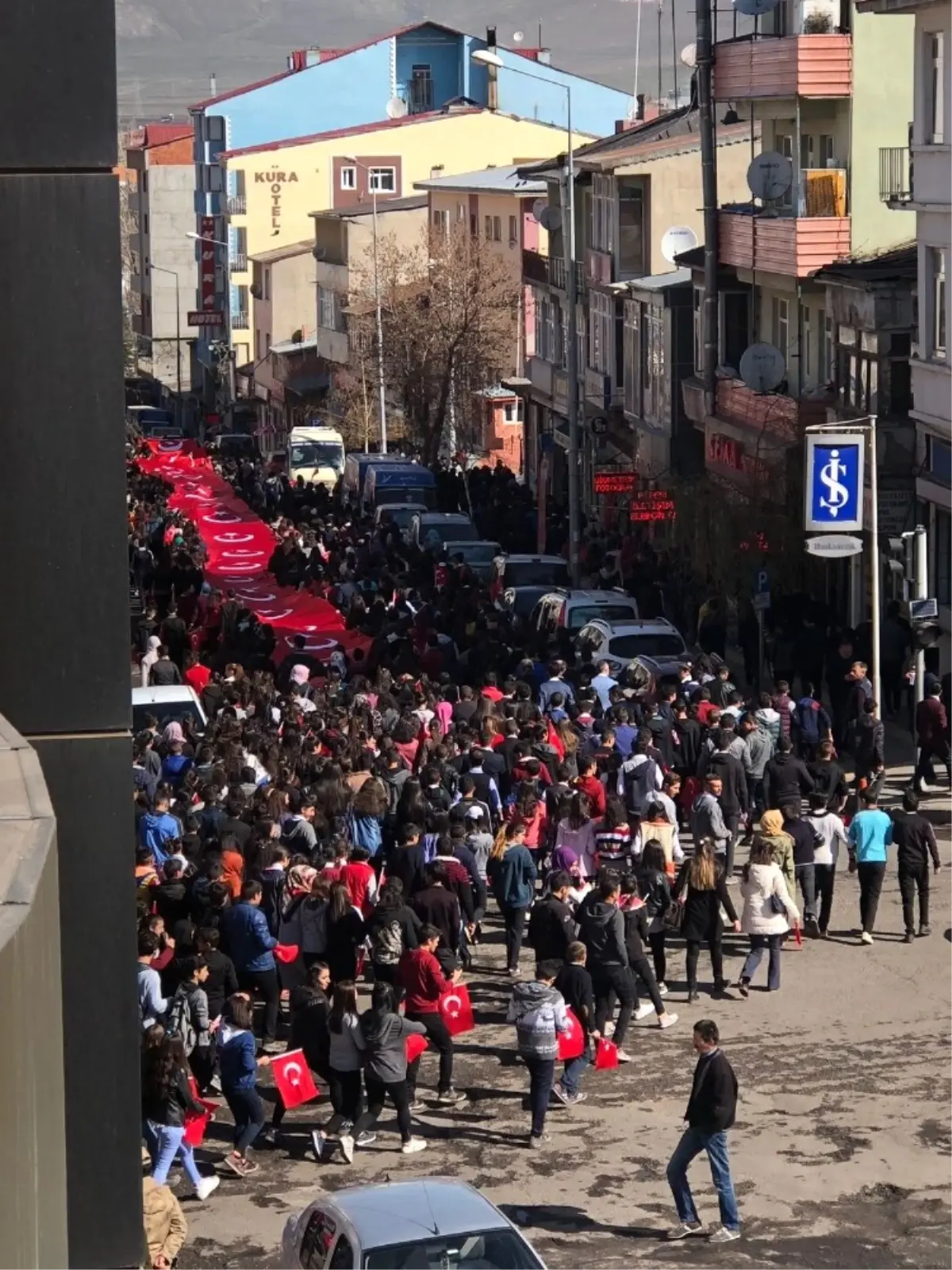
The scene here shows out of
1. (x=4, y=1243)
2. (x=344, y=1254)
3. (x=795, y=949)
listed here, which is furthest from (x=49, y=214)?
(x=795, y=949)

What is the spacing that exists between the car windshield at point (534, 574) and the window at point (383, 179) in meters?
55.8

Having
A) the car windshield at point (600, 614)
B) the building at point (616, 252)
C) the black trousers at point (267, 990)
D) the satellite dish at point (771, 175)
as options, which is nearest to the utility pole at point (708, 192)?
the building at point (616, 252)

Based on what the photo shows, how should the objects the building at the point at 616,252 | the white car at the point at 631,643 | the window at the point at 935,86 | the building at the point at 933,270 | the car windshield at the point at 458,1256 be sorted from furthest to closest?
the building at the point at 616,252 → the window at the point at 935,86 → the building at the point at 933,270 → the white car at the point at 631,643 → the car windshield at the point at 458,1256

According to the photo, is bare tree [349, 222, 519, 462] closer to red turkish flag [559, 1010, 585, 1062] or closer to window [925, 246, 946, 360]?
window [925, 246, 946, 360]

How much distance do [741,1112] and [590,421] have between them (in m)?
39.9

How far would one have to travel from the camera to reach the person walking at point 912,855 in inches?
753

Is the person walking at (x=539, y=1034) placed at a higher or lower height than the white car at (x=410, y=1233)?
lower

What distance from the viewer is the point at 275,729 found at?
23.9 metres

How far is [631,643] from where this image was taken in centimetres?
2984

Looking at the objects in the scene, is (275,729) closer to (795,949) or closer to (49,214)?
(795,949)

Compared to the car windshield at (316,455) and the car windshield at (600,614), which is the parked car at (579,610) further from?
the car windshield at (316,455)

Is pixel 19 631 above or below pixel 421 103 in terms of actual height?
below

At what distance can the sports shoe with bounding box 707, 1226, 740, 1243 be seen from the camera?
13.4 m

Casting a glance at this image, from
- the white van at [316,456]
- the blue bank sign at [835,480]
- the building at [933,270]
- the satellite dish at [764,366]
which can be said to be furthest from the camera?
the white van at [316,456]
